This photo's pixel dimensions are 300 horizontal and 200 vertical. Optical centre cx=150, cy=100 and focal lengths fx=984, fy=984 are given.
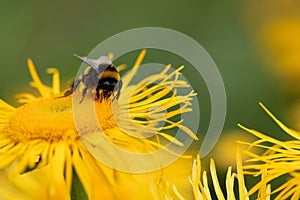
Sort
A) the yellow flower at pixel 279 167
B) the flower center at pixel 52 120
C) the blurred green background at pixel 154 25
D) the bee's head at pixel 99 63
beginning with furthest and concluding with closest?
the blurred green background at pixel 154 25 → the bee's head at pixel 99 63 → the flower center at pixel 52 120 → the yellow flower at pixel 279 167

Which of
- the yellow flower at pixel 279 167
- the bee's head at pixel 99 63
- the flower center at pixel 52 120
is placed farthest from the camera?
the bee's head at pixel 99 63

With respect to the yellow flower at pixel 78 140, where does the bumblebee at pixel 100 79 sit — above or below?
above

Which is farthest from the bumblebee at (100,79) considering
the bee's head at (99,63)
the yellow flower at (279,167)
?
the yellow flower at (279,167)

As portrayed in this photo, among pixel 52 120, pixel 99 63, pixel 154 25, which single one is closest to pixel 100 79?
pixel 99 63

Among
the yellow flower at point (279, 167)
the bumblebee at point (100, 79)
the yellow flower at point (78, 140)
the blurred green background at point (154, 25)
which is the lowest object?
the yellow flower at point (279, 167)

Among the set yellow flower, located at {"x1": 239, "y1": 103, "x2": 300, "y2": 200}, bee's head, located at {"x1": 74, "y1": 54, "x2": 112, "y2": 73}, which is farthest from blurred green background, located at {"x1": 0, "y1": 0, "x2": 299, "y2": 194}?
yellow flower, located at {"x1": 239, "y1": 103, "x2": 300, "y2": 200}

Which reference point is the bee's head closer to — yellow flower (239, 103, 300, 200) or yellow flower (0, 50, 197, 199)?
yellow flower (0, 50, 197, 199)

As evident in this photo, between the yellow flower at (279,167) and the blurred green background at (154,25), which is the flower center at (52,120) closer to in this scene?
the yellow flower at (279,167)

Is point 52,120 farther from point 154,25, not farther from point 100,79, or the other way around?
point 154,25
